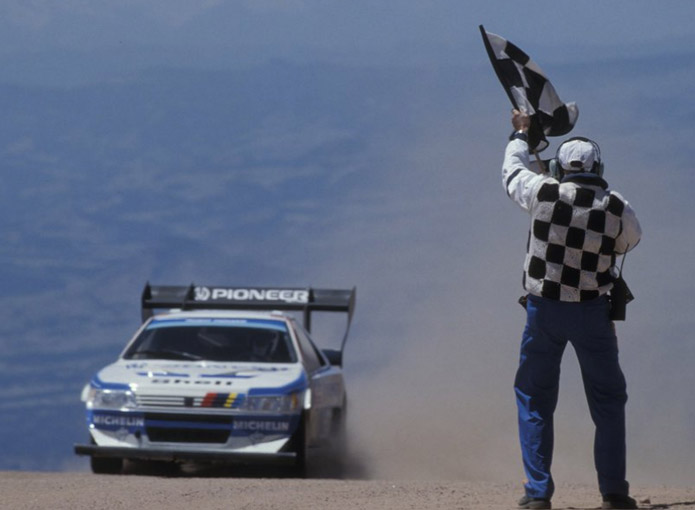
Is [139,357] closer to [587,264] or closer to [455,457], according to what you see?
[455,457]

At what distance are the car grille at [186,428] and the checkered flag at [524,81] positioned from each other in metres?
3.67

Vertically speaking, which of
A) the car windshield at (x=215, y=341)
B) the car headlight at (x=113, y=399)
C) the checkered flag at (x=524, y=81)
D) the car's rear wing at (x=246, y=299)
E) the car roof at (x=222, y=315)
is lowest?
the car headlight at (x=113, y=399)

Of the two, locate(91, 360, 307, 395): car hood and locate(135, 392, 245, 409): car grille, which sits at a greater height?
locate(91, 360, 307, 395): car hood

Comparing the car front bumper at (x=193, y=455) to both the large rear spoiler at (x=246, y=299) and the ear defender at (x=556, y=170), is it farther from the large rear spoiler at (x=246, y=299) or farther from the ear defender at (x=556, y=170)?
the ear defender at (x=556, y=170)

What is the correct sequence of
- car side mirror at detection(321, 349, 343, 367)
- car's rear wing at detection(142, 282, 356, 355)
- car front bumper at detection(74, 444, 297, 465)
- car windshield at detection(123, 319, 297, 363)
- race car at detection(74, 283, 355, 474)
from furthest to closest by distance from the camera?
car's rear wing at detection(142, 282, 356, 355) < car side mirror at detection(321, 349, 343, 367) < car windshield at detection(123, 319, 297, 363) < race car at detection(74, 283, 355, 474) < car front bumper at detection(74, 444, 297, 465)

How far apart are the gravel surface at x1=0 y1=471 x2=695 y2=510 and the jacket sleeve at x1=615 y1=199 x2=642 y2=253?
51.2 inches

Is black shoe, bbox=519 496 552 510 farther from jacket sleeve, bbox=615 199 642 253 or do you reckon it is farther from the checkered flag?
the checkered flag

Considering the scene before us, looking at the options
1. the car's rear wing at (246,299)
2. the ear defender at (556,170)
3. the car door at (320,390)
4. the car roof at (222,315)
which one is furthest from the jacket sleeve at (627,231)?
the car's rear wing at (246,299)

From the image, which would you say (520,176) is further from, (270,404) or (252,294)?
(252,294)

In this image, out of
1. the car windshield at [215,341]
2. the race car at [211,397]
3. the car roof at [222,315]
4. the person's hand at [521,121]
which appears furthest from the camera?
the car roof at [222,315]

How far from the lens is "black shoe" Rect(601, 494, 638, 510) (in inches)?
271

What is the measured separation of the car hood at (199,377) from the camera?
10.2 m

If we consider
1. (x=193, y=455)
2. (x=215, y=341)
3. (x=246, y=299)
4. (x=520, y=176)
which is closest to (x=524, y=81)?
(x=520, y=176)

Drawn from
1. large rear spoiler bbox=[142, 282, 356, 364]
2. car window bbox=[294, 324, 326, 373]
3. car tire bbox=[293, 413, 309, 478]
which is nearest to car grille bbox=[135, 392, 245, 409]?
car tire bbox=[293, 413, 309, 478]
